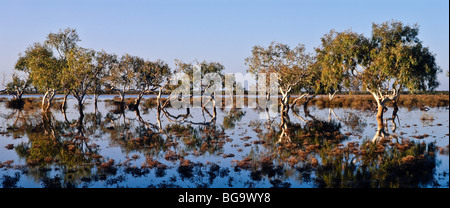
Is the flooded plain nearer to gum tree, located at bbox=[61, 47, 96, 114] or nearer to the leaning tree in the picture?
the leaning tree

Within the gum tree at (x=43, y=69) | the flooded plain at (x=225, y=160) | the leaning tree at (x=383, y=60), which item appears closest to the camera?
the flooded plain at (x=225, y=160)

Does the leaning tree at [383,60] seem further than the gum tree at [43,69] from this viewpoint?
No

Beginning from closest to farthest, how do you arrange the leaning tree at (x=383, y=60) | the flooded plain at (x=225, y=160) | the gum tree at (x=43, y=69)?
the flooded plain at (x=225, y=160)
the leaning tree at (x=383, y=60)
the gum tree at (x=43, y=69)

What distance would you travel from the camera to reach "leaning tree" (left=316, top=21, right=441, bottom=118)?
33.5 meters

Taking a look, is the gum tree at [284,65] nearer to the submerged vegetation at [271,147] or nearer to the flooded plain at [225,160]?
the submerged vegetation at [271,147]

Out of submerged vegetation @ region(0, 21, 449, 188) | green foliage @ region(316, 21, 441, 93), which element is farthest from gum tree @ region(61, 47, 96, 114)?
green foliage @ region(316, 21, 441, 93)

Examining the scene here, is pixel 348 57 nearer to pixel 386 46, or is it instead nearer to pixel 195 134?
pixel 386 46

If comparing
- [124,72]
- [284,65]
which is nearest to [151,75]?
[124,72]

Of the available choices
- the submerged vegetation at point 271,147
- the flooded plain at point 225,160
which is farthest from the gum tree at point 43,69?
the flooded plain at point 225,160

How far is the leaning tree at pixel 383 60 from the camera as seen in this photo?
110 ft
